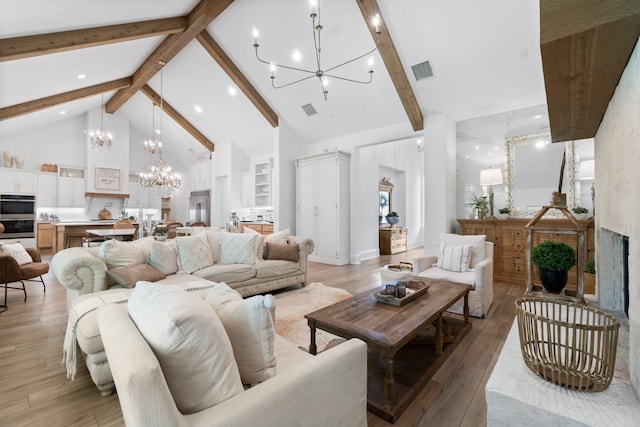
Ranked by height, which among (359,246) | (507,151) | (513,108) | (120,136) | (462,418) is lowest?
(462,418)

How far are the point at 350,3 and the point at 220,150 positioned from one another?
19.8 feet

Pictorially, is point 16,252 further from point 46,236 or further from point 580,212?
point 580,212

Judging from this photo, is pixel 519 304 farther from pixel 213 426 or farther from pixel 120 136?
pixel 120 136

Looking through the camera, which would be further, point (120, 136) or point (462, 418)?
point (120, 136)

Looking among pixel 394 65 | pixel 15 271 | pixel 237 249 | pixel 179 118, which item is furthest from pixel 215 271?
pixel 179 118

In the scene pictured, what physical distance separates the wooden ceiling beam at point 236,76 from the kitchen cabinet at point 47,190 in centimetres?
581

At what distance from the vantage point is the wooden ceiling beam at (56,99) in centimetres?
561

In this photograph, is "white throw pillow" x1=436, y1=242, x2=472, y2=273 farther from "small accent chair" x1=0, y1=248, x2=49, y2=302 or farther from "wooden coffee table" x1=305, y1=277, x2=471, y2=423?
"small accent chair" x1=0, y1=248, x2=49, y2=302

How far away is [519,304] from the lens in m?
1.42

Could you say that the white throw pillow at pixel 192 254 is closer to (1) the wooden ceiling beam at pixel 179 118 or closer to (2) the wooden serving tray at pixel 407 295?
(2) the wooden serving tray at pixel 407 295

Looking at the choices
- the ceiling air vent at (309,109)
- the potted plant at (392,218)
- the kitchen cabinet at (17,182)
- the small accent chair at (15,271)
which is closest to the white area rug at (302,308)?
the small accent chair at (15,271)

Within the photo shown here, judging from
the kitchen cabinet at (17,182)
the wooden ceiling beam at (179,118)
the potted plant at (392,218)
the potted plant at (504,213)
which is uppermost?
the wooden ceiling beam at (179,118)

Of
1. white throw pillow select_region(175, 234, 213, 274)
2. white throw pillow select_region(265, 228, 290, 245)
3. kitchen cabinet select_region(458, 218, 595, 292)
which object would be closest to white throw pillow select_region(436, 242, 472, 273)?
kitchen cabinet select_region(458, 218, 595, 292)

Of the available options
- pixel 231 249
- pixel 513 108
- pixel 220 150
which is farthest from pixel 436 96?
pixel 220 150
